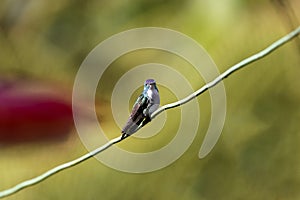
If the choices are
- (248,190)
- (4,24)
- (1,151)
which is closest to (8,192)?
(1,151)

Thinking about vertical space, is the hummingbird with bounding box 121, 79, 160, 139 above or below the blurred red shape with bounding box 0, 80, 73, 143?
below

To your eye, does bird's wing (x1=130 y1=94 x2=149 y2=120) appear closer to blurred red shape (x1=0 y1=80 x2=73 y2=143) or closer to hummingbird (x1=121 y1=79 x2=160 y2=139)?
hummingbird (x1=121 y1=79 x2=160 y2=139)

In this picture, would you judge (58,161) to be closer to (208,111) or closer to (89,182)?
(89,182)

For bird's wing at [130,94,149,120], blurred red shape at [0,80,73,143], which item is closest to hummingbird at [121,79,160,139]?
bird's wing at [130,94,149,120]

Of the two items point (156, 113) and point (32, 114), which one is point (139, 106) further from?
point (32, 114)

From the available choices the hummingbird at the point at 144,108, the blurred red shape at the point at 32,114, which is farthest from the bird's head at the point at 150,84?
the blurred red shape at the point at 32,114
